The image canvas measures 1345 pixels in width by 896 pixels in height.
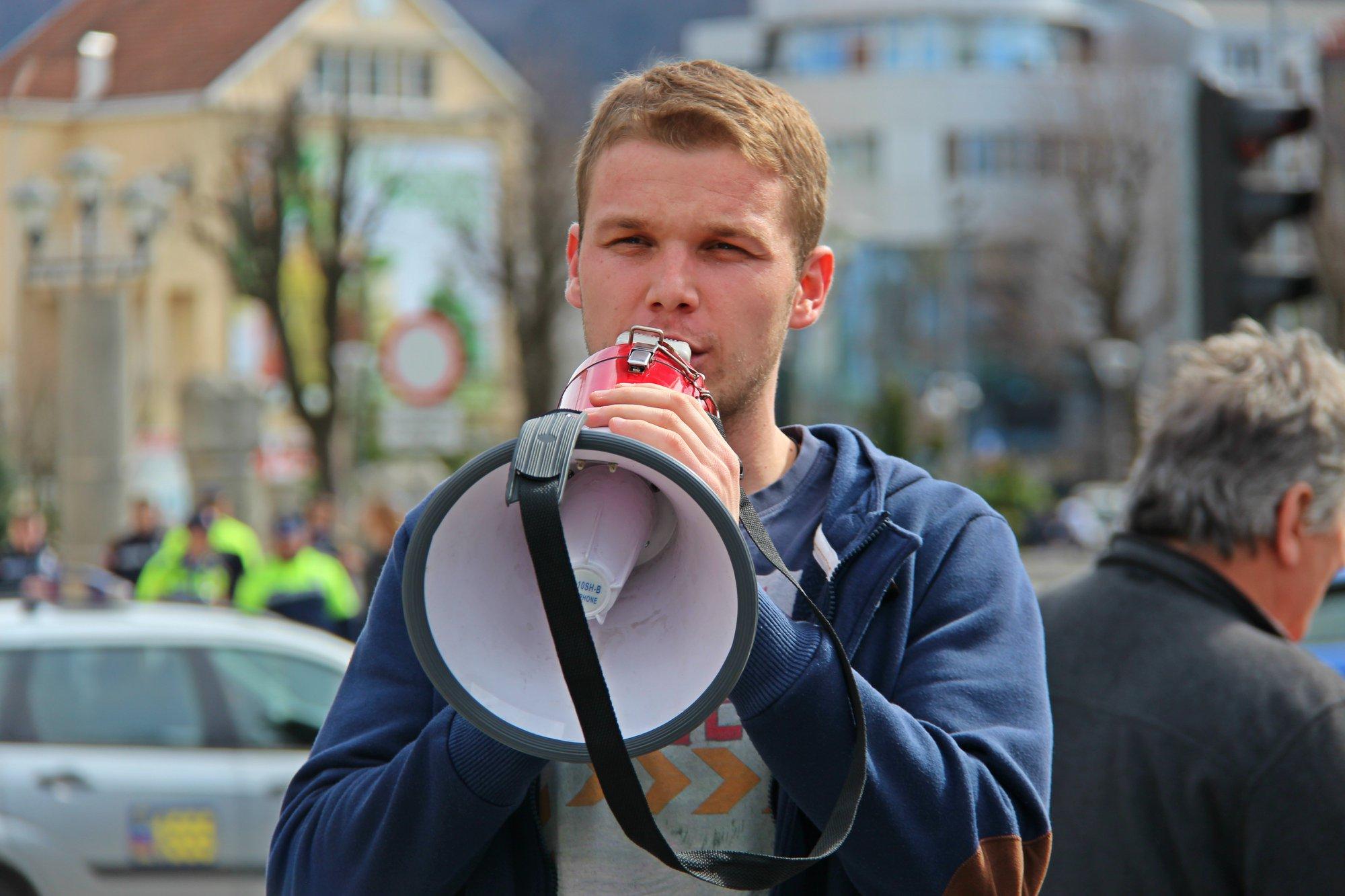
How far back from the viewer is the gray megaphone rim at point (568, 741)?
1.44m

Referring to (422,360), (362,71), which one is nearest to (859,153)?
(362,71)

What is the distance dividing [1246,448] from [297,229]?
26.2 m

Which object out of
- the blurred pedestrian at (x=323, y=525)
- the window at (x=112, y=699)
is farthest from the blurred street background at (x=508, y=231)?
the window at (x=112, y=699)

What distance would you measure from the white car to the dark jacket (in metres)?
4.52

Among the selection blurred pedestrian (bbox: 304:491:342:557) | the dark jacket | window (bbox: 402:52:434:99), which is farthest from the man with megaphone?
window (bbox: 402:52:434:99)

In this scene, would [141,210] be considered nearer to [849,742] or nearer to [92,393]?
[92,393]

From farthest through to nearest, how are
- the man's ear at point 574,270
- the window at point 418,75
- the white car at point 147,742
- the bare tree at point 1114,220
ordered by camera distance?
the bare tree at point 1114,220 < the window at point 418,75 < the white car at point 147,742 < the man's ear at point 574,270

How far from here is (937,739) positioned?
1.63 metres

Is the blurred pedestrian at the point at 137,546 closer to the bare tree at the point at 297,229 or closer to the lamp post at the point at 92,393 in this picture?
the lamp post at the point at 92,393

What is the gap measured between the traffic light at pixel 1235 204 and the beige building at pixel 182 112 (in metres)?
14.3

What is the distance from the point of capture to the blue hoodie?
1569 mm

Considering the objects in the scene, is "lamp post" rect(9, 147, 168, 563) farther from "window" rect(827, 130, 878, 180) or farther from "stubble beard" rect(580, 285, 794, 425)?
"window" rect(827, 130, 878, 180)

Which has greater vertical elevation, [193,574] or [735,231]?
[735,231]

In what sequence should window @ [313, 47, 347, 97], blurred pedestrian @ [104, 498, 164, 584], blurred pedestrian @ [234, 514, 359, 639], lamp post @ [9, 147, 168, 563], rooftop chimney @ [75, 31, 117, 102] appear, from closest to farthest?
1. blurred pedestrian @ [234, 514, 359, 639]
2. blurred pedestrian @ [104, 498, 164, 584]
3. lamp post @ [9, 147, 168, 563]
4. rooftop chimney @ [75, 31, 117, 102]
5. window @ [313, 47, 347, 97]
